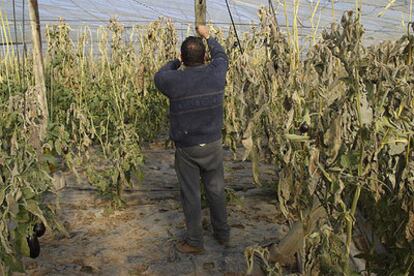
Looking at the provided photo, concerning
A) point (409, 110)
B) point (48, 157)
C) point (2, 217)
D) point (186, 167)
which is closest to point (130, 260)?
point (186, 167)

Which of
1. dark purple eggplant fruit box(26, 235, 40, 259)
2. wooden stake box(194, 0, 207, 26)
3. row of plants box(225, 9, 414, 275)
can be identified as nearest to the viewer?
row of plants box(225, 9, 414, 275)

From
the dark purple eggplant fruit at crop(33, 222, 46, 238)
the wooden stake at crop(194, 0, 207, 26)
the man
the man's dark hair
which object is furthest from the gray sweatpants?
the wooden stake at crop(194, 0, 207, 26)

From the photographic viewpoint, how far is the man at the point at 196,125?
114 inches

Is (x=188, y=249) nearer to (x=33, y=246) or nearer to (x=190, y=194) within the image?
(x=190, y=194)

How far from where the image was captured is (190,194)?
3062 mm

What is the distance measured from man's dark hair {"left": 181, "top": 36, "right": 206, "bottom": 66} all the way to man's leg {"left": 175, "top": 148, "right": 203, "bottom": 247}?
0.53 m

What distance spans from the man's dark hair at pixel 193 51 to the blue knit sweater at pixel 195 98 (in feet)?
0.12

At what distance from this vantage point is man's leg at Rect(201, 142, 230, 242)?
3043 mm

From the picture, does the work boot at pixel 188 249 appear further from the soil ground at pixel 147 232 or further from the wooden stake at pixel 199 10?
the wooden stake at pixel 199 10

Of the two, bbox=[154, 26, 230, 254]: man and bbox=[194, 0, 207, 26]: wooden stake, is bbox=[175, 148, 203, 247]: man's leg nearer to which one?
bbox=[154, 26, 230, 254]: man

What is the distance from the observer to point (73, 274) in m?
2.82

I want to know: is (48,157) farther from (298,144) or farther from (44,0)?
(44,0)

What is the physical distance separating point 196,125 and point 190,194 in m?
0.44

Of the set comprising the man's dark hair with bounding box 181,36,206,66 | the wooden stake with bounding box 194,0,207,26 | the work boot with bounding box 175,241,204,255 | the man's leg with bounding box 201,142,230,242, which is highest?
the wooden stake with bounding box 194,0,207,26
